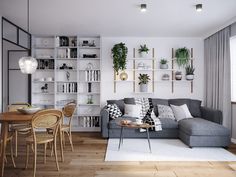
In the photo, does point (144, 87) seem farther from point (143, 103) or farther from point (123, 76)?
point (123, 76)

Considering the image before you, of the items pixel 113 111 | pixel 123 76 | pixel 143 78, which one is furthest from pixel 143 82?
pixel 113 111

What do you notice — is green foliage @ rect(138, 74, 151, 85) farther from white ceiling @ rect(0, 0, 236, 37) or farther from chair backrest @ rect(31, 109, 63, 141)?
chair backrest @ rect(31, 109, 63, 141)

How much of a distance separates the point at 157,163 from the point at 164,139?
1556 millimetres

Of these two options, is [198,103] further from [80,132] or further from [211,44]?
[80,132]

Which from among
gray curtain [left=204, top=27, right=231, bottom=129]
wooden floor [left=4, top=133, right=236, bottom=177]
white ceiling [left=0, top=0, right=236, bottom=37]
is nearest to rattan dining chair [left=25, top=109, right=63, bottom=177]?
wooden floor [left=4, top=133, right=236, bottom=177]

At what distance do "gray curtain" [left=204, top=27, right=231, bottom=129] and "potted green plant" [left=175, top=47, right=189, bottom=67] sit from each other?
56 centimetres

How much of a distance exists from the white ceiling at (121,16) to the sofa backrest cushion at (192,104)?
181 cm

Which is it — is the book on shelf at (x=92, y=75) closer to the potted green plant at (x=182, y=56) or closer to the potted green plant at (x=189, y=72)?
the potted green plant at (x=182, y=56)

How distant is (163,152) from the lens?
151 inches

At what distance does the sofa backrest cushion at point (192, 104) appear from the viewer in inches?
212

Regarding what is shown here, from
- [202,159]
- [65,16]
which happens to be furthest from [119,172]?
[65,16]

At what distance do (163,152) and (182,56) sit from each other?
2.98 metres

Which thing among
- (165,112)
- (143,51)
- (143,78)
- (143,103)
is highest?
(143,51)

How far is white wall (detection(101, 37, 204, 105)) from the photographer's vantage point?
5.89m
